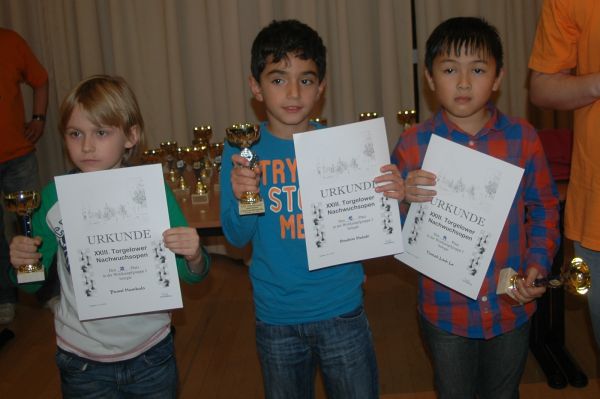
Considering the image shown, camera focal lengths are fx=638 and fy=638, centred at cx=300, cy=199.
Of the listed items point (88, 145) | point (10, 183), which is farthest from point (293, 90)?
point (10, 183)

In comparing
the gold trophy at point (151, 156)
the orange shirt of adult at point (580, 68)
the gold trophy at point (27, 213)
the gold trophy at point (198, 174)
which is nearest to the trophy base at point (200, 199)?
the gold trophy at point (198, 174)

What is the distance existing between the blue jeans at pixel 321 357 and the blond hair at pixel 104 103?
746 millimetres

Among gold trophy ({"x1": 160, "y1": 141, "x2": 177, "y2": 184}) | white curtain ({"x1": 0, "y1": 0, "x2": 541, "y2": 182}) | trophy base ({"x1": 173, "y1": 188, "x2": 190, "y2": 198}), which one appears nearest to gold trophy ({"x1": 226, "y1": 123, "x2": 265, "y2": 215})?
trophy base ({"x1": 173, "y1": 188, "x2": 190, "y2": 198})

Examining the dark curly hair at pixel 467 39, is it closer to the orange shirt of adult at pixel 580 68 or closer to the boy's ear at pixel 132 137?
the orange shirt of adult at pixel 580 68

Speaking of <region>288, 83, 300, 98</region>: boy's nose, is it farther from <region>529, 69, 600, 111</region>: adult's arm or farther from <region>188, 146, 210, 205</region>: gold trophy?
<region>188, 146, 210, 205</region>: gold trophy

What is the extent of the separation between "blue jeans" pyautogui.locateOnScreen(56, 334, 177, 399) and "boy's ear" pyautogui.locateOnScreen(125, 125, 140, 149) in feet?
1.97

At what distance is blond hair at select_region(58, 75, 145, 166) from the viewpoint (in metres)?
1.83

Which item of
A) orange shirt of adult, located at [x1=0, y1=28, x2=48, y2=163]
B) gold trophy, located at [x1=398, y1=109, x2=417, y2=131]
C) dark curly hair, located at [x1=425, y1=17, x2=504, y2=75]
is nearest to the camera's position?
dark curly hair, located at [x1=425, y1=17, x2=504, y2=75]

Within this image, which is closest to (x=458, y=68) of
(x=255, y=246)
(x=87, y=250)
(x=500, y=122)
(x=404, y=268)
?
(x=500, y=122)

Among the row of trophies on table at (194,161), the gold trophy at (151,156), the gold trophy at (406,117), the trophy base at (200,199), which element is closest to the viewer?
the trophy base at (200,199)

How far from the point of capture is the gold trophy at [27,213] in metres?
1.73

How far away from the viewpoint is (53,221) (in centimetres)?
185

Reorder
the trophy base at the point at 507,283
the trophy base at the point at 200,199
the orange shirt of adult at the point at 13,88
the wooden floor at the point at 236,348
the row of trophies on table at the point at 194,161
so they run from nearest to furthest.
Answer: the trophy base at the point at 507,283 < the wooden floor at the point at 236,348 < the trophy base at the point at 200,199 < the row of trophies on table at the point at 194,161 < the orange shirt of adult at the point at 13,88

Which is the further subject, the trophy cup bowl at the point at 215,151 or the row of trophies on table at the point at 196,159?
the trophy cup bowl at the point at 215,151
